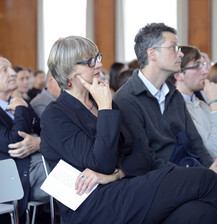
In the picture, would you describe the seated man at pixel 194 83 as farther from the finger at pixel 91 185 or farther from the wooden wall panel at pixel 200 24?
the wooden wall panel at pixel 200 24

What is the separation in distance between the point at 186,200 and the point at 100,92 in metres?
0.71

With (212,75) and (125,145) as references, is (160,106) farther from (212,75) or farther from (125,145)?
(212,75)

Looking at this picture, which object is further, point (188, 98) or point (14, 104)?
point (188, 98)

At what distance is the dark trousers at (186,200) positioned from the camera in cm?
202

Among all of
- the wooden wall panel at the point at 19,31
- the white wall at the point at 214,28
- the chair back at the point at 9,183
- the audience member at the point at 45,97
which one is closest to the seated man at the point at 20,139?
the chair back at the point at 9,183

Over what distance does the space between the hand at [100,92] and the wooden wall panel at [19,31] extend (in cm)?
929

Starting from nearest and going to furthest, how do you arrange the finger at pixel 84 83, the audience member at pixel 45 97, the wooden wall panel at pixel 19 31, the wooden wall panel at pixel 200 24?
the finger at pixel 84 83
the audience member at pixel 45 97
the wooden wall panel at pixel 200 24
the wooden wall panel at pixel 19 31

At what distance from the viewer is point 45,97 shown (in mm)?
3957

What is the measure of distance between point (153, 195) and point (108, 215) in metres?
0.25

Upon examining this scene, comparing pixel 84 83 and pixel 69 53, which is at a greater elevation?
pixel 69 53

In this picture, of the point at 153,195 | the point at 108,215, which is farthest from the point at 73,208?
the point at 153,195

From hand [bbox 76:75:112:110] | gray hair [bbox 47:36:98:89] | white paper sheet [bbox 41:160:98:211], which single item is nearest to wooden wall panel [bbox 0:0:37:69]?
gray hair [bbox 47:36:98:89]

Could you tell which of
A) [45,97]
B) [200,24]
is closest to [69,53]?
[45,97]

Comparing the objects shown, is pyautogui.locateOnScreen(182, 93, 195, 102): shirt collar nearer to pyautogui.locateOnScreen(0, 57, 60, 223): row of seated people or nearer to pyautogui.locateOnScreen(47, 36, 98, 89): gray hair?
pyautogui.locateOnScreen(0, 57, 60, 223): row of seated people
